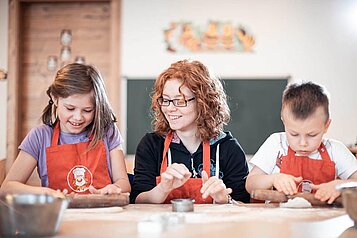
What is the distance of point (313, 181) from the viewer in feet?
6.31

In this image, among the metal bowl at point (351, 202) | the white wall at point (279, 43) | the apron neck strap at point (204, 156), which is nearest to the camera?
the metal bowl at point (351, 202)

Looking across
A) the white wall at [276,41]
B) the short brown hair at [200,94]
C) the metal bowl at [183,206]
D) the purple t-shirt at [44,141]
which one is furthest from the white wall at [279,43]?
the metal bowl at [183,206]

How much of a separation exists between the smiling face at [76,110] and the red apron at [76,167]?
8 centimetres

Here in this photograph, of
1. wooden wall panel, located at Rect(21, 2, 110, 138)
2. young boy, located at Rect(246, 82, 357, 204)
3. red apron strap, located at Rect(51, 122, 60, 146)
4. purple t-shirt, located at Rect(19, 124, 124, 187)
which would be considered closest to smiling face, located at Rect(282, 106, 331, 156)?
young boy, located at Rect(246, 82, 357, 204)

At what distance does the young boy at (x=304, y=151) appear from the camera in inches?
72.9

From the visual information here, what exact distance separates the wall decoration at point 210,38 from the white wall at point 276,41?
5 centimetres

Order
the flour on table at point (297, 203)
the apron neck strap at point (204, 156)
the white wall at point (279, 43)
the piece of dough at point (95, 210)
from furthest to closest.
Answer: the white wall at point (279, 43) < the apron neck strap at point (204, 156) < the flour on table at point (297, 203) < the piece of dough at point (95, 210)

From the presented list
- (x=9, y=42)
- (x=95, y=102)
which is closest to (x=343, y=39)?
(x=9, y=42)

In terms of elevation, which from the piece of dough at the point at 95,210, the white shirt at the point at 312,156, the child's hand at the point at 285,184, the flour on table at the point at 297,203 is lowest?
the piece of dough at the point at 95,210

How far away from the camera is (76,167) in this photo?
2.01m

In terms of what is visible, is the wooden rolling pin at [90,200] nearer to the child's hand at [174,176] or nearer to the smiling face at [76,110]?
the child's hand at [174,176]

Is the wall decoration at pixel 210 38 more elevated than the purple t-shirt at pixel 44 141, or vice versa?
the wall decoration at pixel 210 38

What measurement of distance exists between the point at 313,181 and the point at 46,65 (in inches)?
150

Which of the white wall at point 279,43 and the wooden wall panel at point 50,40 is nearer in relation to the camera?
the white wall at point 279,43
